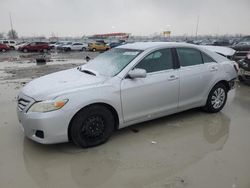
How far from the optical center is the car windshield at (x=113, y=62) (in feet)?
13.1

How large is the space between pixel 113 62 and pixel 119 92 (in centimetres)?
79

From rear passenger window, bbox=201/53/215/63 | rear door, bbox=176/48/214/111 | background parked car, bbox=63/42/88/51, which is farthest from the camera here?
background parked car, bbox=63/42/88/51

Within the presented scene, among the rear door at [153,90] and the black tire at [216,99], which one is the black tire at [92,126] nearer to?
the rear door at [153,90]

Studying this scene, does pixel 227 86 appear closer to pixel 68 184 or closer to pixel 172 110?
pixel 172 110

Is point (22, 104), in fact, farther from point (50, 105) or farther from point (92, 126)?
point (92, 126)

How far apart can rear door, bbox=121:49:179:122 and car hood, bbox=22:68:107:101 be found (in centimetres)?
52

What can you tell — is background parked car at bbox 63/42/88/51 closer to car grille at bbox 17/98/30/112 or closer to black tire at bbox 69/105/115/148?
car grille at bbox 17/98/30/112

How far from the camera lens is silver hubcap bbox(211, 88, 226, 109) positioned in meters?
5.08

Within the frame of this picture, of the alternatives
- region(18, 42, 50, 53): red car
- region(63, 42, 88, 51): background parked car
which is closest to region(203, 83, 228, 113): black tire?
region(18, 42, 50, 53): red car

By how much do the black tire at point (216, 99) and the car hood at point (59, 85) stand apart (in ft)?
8.26

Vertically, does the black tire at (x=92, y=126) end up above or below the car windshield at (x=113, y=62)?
below

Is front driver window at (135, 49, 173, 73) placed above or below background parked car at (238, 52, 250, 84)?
above

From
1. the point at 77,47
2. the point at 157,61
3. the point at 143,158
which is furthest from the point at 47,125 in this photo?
the point at 77,47

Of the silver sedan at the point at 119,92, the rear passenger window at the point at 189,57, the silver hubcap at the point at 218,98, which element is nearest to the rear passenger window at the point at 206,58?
the silver sedan at the point at 119,92
